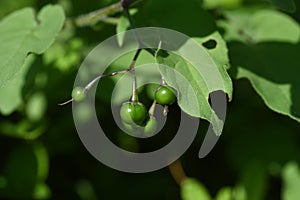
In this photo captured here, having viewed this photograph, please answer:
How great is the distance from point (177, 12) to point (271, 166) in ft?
4.01

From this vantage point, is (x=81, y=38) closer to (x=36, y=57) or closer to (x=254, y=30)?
(x=36, y=57)

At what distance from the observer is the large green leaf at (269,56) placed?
2164 millimetres

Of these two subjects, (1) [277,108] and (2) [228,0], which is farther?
(2) [228,0]

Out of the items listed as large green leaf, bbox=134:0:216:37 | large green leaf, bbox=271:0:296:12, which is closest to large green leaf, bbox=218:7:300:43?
large green leaf, bbox=134:0:216:37

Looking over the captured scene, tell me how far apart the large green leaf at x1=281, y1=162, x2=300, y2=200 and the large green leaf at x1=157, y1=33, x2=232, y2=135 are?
4.31 feet

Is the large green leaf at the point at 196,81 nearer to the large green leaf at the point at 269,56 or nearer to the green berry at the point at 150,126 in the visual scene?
the green berry at the point at 150,126

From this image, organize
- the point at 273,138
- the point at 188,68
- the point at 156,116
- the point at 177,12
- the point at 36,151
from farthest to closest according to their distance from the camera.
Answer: the point at 273,138 → the point at 36,151 → the point at 177,12 → the point at 156,116 → the point at 188,68

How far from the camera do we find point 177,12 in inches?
89.8

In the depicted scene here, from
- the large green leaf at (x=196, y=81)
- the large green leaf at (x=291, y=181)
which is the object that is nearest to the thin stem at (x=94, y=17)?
the large green leaf at (x=196, y=81)

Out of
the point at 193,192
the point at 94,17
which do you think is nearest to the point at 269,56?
the point at 94,17

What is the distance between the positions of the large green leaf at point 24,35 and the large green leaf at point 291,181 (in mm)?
1438

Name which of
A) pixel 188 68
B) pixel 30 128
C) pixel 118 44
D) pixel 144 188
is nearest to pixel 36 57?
pixel 118 44

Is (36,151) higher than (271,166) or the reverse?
higher

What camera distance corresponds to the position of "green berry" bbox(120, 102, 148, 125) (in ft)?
5.87
